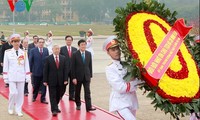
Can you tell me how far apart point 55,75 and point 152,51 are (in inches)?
158

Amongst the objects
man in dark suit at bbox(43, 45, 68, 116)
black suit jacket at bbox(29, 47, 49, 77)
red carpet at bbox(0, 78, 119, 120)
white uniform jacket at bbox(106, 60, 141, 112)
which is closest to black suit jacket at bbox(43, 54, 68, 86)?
man in dark suit at bbox(43, 45, 68, 116)

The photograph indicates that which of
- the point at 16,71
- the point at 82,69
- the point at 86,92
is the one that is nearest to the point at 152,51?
the point at 86,92

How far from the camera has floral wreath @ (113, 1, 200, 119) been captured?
16.5ft

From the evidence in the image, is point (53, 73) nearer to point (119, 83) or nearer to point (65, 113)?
point (65, 113)

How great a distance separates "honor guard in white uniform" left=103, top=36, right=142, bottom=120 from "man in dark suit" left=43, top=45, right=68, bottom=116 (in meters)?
3.52

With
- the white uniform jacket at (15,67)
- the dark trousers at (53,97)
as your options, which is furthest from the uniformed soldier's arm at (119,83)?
the white uniform jacket at (15,67)

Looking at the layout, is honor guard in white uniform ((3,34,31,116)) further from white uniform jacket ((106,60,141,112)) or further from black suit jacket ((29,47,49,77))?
white uniform jacket ((106,60,141,112))

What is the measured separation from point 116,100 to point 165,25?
125 centimetres

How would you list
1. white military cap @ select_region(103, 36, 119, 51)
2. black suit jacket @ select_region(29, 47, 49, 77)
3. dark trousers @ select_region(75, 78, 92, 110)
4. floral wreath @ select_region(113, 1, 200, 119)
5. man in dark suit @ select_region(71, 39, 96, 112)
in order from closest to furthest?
floral wreath @ select_region(113, 1, 200, 119), white military cap @ select_region(103, 36, 119, 51), dark trousers @ select_region(75, 78, 92, 110), man in dark suit @ select_region(71, 39, 96, 112), black suit jacket @ select_region(29, 47, 49, 77)

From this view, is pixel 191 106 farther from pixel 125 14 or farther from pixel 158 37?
pixel 125 14

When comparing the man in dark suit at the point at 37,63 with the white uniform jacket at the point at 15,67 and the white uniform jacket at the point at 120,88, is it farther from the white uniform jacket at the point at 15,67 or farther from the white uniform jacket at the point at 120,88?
the white uniform jacket at the point at 120,88

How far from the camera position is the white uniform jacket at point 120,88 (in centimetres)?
531

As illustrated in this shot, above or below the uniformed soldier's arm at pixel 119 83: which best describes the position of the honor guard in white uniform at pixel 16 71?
below

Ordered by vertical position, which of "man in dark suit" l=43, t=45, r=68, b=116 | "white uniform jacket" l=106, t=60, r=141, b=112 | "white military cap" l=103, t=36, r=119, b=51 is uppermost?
"white military cap" l=103, t=36, r=119, b=51
